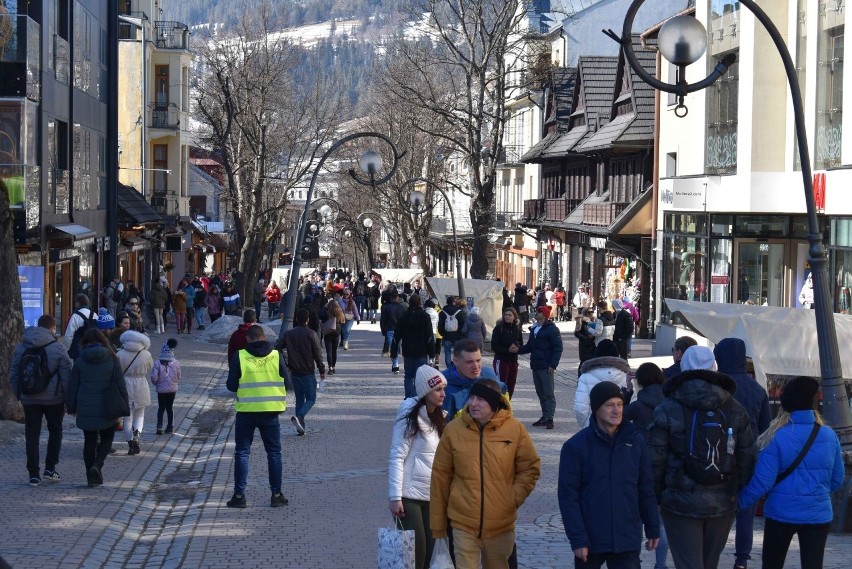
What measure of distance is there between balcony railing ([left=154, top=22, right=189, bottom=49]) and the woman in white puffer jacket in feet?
144

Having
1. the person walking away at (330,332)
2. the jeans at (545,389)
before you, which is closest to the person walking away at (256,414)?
the jeans at (545,389)

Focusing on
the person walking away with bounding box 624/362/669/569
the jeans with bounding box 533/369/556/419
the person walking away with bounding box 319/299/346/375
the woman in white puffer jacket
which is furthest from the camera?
the person walking away with bounding box 319/299/346/375

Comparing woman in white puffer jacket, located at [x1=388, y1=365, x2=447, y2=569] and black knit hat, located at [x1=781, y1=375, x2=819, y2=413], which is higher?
black knit hat, located at [x1=781, y1=375, x2=819, y2=413]

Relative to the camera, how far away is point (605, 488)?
6551 millimetres

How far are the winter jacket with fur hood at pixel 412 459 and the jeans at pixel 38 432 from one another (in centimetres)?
541

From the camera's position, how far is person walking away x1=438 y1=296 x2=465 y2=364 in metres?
23.5

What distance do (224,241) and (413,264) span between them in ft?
53.7

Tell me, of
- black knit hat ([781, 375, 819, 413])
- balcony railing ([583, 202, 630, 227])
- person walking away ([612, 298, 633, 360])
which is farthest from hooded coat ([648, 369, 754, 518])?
balcony railing ([583, 202, 630, 227])

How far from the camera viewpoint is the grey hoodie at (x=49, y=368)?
11.9 meters

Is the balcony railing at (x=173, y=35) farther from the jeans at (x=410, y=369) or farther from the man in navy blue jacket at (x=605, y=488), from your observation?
the man in navy blue jacket at (x=605, y=488)

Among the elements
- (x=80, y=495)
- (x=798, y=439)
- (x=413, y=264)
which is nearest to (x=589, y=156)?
(x=413, y=264)

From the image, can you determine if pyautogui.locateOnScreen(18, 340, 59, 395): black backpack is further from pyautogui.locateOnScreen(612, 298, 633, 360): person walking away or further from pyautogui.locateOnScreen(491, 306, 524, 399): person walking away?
pyautogui.locateOnScreen(612, 298, 633, 360): person walking away

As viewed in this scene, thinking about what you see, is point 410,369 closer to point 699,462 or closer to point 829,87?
point 829,87

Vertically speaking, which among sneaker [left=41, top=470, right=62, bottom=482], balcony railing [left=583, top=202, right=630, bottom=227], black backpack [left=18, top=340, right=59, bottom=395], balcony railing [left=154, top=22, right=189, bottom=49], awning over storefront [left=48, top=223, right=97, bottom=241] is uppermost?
balcony railing [left=154, top=22, right=189, bottom=49]
